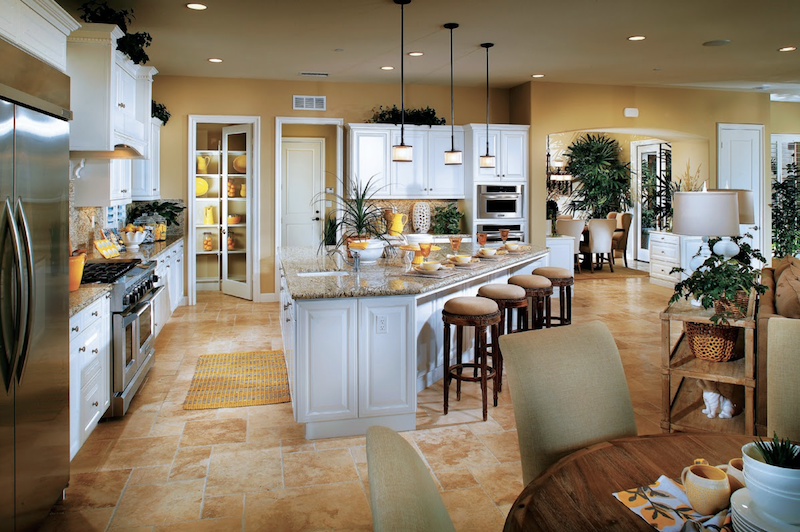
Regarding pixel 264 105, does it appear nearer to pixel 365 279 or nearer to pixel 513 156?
pixel 513 156

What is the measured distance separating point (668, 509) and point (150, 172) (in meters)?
6.83

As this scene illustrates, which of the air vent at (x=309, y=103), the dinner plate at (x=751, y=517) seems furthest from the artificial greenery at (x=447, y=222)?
the dinner plate at (x=751, y=517)

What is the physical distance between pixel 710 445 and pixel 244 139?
7.54 m

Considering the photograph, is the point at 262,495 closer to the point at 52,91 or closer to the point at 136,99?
the point at 52,91

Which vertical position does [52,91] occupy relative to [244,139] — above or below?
below

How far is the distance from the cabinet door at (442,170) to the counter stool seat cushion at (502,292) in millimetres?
3924

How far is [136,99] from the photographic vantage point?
5637 mm

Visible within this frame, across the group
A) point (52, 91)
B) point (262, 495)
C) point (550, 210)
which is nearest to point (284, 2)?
point (52, 91)

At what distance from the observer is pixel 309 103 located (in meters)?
8.10

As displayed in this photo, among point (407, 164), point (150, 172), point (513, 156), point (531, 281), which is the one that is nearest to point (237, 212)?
point (150, 172)

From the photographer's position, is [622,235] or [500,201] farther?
[622,235]

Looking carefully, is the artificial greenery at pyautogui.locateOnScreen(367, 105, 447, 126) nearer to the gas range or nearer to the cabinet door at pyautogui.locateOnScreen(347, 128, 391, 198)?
the cabinet door at pyautogui.locateOnScreen(347, 128, 391, 198)

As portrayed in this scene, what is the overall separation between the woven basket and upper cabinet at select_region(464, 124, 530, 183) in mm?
4989

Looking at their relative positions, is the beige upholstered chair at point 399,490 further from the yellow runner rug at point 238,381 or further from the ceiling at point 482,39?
the ceiling at point 482,39
